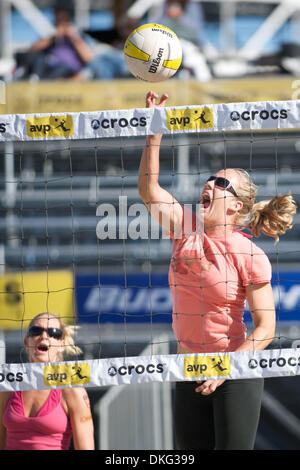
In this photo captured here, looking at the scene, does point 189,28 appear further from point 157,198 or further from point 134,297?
point 157,198

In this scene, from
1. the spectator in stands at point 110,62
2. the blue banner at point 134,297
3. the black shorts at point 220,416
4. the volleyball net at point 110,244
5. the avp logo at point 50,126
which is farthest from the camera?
the spectator in stands at point 110,62

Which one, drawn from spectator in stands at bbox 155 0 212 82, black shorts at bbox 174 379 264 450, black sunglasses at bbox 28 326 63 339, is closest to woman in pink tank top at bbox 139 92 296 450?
black shorts at bbox 174 379 264 450

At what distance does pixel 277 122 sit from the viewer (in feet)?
11.1

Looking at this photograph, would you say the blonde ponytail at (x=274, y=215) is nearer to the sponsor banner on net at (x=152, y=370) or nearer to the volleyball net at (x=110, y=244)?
the sponsor banner on net at (x=152, y=370)

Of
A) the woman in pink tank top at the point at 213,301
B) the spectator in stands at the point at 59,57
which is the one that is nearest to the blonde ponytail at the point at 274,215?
the woman in pink tank top at the point at 213,301

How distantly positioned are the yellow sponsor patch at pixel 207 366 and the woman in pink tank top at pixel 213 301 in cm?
4

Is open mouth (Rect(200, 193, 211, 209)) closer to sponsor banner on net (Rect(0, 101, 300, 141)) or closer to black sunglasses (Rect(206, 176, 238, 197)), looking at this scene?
black sunglasses (Rect(206, 176, 238, 197))

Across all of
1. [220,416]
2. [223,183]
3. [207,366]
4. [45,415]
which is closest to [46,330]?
[45,415]

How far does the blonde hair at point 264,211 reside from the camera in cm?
331

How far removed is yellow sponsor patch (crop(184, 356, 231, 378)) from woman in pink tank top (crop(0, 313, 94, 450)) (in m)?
0.61

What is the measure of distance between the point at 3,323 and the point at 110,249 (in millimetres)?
2028
